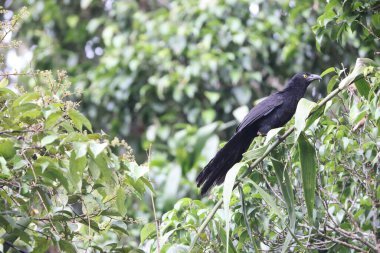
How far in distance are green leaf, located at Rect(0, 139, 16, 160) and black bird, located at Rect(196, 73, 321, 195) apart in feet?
3.10

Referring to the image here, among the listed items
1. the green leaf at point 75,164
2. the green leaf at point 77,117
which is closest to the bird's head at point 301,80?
the green leaf at point 77,117

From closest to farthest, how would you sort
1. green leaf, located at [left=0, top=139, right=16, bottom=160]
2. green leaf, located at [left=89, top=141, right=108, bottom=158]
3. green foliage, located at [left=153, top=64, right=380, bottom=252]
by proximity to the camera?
1. green leaf, located at [left=89, top=141, right=108, bottom=158]
2. green leaf, located at [left=0, top=139, right=16, bottom=160]
3. green foliage, located at [left=153, top=64, right=380, bottom=252]

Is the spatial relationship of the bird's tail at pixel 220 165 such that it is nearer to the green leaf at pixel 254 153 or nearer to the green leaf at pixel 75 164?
the green leaf at pixel 254 153

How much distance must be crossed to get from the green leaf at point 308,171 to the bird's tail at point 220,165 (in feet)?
1.97

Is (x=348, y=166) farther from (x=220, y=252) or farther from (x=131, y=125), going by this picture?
(x=131, y=125)

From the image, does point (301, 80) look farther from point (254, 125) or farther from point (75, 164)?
point (75, 164)

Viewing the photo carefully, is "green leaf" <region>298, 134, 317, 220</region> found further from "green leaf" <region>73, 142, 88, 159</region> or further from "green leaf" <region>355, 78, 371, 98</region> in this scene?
"green leaf" <region>73, 142, 88, 159</region>

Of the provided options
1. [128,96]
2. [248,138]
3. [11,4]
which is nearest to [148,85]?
[128,96]

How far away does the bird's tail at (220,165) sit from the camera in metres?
2.91

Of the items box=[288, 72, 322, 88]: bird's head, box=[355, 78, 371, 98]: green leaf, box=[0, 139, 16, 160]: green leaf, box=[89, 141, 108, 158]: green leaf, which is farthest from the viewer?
box=[288, 72, 322, 88]: bird's head

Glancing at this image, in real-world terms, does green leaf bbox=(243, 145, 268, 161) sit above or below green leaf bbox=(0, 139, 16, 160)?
below

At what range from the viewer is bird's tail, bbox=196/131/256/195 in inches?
115

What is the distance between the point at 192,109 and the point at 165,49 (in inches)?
27.9

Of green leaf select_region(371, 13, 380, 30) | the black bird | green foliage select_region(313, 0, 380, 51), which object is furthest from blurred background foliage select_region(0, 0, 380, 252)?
green leaf select_region(371, 13, 380, 30)
